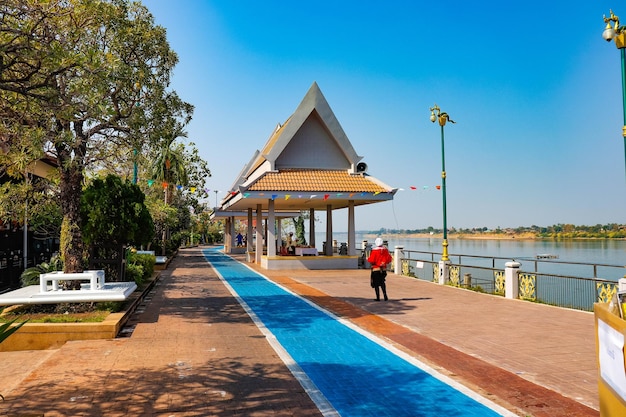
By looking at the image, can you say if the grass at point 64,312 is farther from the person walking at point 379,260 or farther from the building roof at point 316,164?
the building roof at point 316,164

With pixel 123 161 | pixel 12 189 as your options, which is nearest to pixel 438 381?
pixel 123 161

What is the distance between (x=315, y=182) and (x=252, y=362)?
18565 mm

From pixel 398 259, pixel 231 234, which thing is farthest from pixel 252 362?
pixel 231 234

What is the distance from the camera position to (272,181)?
25.1 meters

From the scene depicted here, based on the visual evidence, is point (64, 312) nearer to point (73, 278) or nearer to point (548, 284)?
point (73, 278)

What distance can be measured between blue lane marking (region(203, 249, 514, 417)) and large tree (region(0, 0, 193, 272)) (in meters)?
5.50

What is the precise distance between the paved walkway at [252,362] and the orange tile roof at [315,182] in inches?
471

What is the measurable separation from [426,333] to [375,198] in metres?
16.2

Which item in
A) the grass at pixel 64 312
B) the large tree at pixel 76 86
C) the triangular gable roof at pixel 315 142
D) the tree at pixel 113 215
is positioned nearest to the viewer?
the large tree at pixel 76 86

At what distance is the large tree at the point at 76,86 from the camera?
771 cm

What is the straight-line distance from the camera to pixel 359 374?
276 inches

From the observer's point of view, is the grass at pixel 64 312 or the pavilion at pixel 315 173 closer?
the grass at pixel 64 312

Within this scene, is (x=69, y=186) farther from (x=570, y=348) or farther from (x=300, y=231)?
(x=300, y=231)

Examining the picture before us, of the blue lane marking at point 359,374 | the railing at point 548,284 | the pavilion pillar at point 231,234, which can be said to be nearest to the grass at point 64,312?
the blue lane marking at point 359,374
